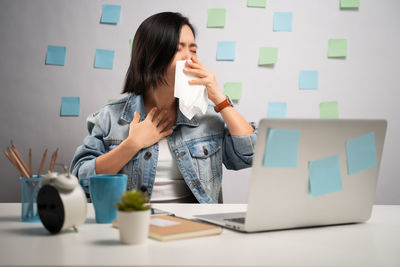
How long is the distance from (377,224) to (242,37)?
4.40 ft

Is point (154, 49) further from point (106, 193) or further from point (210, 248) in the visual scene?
point (210, 248)

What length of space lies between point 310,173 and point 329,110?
1.40 metres

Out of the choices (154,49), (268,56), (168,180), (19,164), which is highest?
(268,56)

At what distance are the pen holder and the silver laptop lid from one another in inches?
17.7

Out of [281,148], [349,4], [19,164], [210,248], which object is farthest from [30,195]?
[349,4]

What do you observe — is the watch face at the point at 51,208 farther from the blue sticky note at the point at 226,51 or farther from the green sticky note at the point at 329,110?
the green sticky note at the point at 329,110

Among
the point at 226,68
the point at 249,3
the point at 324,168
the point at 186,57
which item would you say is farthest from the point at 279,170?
the point at 249,3

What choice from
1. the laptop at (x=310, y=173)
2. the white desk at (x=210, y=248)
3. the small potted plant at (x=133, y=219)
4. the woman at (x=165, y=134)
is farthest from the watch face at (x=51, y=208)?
the woman at (x=165, y=134)

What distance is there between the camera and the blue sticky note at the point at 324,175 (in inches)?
29.3

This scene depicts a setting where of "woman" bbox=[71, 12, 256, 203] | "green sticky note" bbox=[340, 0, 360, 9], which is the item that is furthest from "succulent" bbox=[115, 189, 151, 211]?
"green sticky note" bbox=[340, 0, 360, 9]

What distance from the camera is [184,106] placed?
1378 mm

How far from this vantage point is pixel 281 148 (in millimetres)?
695

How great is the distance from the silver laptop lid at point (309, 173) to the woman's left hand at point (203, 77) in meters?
0.71

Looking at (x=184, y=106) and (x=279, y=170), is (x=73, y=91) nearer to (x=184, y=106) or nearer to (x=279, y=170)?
(x=184, y=106)
